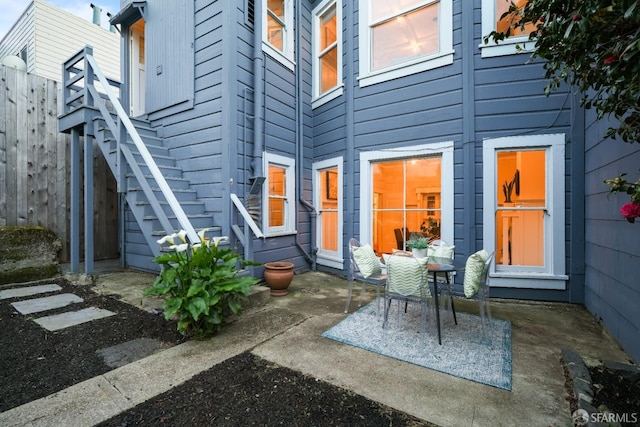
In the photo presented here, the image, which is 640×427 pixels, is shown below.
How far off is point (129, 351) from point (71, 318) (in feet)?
4.03

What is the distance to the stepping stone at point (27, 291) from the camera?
144 inches

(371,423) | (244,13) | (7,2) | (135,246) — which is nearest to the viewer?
(371,423)

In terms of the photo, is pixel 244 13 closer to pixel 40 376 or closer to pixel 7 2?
pixel 40 376

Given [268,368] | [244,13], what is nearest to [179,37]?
[244,13]

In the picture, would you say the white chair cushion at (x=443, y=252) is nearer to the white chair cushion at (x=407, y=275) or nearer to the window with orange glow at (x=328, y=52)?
the white chair cushion at (x=407, y=275)

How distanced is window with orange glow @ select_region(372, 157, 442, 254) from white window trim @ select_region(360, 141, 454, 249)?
0.36 ft

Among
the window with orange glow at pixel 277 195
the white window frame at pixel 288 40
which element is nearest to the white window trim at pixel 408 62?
the white window frame at pixel 288 40

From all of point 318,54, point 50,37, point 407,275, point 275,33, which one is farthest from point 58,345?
point 50,37

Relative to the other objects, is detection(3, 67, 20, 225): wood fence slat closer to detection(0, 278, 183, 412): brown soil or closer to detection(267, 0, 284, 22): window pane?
detection(0, 278, 183, 412): brown soil

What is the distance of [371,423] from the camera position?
1614 millimetres

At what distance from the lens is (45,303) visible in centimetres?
345

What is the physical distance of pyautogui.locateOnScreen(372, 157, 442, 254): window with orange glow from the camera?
4305 millimetres

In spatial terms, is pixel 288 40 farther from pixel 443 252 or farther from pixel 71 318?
pixel 71 318

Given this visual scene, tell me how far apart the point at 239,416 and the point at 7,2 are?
554 inches
